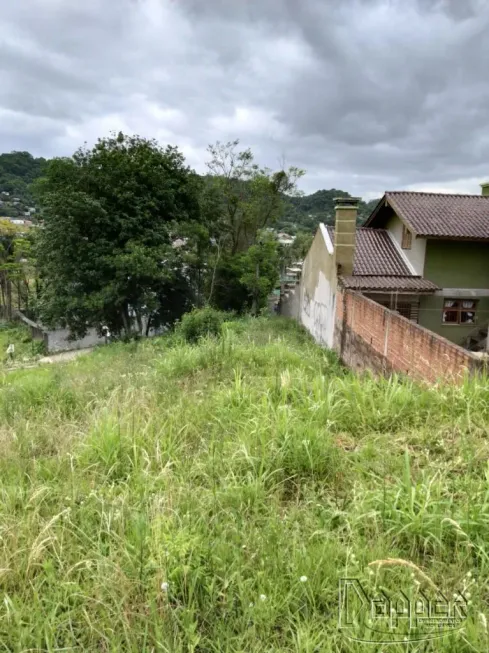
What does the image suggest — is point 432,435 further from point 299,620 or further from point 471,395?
point 299,620

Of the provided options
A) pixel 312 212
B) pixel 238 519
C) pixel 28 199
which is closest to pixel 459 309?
pixel 238 519

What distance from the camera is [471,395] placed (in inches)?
Answer: 140

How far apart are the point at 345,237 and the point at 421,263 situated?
2.86 m

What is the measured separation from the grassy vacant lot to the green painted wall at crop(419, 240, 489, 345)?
10343 millimetres

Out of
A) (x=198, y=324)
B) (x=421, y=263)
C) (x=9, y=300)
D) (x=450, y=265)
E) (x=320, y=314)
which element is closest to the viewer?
(x=421, y=263)

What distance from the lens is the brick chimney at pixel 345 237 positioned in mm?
12188

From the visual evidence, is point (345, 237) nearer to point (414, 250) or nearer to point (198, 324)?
point (414, 250)

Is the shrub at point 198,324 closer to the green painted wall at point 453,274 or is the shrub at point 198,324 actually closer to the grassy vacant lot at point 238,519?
the green painted wall at point 453,274

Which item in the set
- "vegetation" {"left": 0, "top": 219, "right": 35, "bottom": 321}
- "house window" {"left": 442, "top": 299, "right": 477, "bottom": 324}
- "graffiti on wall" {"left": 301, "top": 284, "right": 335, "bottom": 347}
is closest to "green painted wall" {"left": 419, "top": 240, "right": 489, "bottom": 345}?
"house window" {"left": 442, "top": 299, "right": 477, "bottom": 324}

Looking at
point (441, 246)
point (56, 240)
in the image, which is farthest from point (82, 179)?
point (441, 246)

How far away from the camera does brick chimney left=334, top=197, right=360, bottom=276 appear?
12188 millimetres

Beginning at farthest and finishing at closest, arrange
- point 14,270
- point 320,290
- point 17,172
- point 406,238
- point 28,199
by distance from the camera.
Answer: point 17,172
point 28,199
point 14,270
point 320,290
point 406,238

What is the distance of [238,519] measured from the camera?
2258 millimetres

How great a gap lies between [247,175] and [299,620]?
24.4 meters
